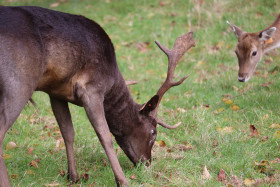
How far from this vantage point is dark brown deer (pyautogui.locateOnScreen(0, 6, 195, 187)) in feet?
12.1

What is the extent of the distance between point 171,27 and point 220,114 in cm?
439

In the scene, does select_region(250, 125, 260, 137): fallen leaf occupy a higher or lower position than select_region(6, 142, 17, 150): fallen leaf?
higher

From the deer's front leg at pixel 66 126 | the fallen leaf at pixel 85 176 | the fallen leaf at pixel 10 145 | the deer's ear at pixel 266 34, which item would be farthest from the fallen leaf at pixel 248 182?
the deer's ear at pixel 266 34

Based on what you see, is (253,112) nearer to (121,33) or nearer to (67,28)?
(67,28)

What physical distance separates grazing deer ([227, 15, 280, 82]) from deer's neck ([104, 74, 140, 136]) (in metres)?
3.03

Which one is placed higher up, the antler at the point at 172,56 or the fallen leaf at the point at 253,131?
the antler at the point at 172,56

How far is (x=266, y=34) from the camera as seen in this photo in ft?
24.3

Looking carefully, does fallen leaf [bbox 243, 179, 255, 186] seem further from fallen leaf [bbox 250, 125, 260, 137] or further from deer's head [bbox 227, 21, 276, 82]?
deer's head [bbox 227, 21, 276, 82]

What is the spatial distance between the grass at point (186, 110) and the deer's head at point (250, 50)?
26cm

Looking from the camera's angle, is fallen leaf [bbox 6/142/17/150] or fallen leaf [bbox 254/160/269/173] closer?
fallen leaf [bbox 254/160/269/173]

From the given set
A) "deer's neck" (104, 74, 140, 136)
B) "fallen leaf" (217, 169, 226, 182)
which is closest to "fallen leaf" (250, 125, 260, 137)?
"fallen leaf" (217, 169, 226, 182)

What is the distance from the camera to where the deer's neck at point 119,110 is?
4.77m

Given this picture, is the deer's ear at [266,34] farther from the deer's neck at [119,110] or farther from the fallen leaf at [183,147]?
the deer's neck at [119,110]

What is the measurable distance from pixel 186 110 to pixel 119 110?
6.87 ft
